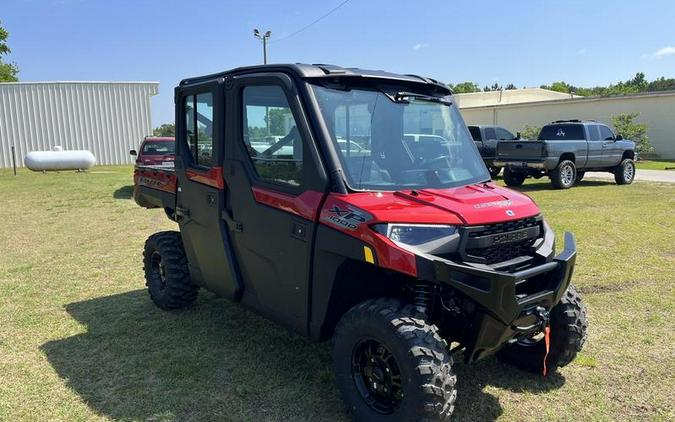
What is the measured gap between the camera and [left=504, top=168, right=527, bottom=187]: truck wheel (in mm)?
16641

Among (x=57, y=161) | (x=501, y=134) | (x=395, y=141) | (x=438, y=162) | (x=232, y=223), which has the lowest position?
(x=57, y=161)

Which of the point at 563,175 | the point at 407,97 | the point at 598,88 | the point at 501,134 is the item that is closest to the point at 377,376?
the point at 407,97

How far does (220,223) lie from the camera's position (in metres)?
4.17

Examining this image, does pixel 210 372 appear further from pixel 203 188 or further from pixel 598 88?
pixel 598 88

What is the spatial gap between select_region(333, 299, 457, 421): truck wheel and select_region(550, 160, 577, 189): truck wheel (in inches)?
530

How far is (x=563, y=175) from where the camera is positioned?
50.6 feet

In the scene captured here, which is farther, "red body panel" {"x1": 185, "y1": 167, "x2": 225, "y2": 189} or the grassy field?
"red body panel" {"x1": 185, "y1": 167, "x2": 225, "y2": 189}

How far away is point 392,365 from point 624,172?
16.5m

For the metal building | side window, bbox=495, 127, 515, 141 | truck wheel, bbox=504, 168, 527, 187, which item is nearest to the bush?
the metal building

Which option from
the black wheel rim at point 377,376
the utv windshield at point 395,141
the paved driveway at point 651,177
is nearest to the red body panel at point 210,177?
the utv windshield at point 395,141

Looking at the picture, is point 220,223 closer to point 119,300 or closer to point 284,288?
point 284,288

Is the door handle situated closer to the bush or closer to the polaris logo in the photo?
the polaris logo

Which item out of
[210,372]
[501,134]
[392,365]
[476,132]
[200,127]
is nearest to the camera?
[392,365]

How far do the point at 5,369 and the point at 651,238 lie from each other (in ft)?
28.1
